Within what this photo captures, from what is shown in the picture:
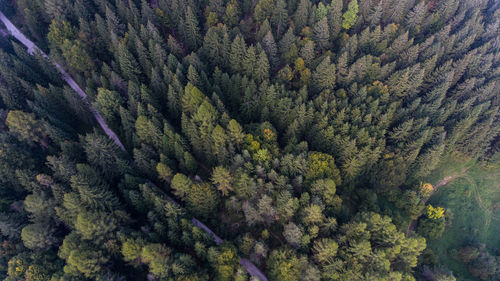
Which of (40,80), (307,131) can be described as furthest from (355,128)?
(40,80)

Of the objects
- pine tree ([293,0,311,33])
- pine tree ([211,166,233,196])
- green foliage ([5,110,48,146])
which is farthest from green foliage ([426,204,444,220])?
green foliage ([5,110,48,146])

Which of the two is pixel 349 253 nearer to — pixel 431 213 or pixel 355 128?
pixel 355 128

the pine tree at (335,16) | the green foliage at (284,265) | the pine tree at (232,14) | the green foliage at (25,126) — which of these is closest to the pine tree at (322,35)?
the pine tree at (335,16)

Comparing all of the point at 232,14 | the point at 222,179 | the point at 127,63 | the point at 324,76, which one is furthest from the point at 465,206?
the point at 127,63

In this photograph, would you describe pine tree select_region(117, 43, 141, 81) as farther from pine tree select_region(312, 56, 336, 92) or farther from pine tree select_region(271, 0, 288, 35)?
pine tree select_region(312, 56, 336, 92)

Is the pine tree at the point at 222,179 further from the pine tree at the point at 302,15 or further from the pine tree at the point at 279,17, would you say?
the pine tree at the point at 302,15

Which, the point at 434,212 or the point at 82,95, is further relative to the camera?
the point at 82,95

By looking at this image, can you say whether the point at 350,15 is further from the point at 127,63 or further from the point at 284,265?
the point at 284,265
